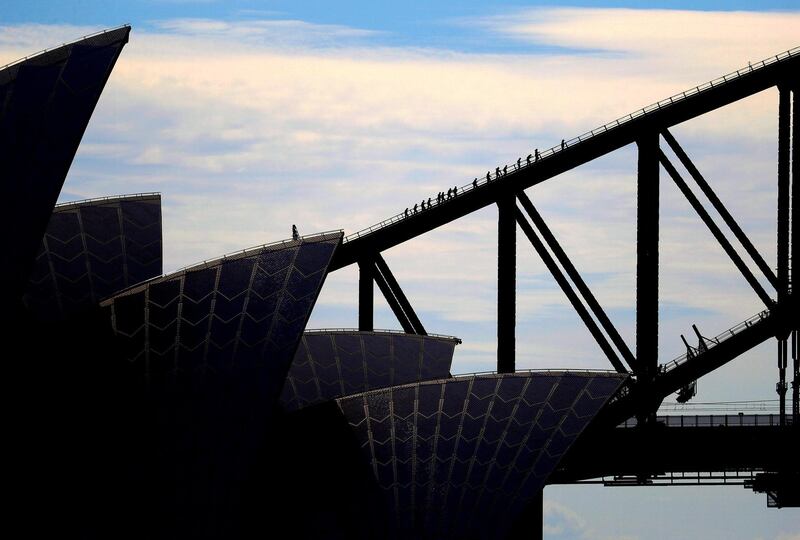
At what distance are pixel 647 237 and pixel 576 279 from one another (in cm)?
772

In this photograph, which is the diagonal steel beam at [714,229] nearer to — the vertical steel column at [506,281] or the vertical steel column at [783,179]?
the vertical steel column at [783,179]

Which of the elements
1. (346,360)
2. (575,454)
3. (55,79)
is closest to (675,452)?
(575,454)

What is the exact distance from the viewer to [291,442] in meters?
104

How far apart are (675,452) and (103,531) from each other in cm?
5421

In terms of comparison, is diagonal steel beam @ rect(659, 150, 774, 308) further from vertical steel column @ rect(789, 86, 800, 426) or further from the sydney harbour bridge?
the sydney harbour bridge

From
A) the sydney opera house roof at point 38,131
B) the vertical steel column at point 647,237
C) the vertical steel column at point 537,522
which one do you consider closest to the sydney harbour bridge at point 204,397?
the sydney opera house roof at point 38,131

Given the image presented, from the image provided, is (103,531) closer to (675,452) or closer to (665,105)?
(675,452)

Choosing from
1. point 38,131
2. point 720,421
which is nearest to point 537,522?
point 720,421

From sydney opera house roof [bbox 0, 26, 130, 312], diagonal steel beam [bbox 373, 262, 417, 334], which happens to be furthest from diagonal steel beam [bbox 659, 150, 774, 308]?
sydney opera house roof [bbox 0, 26, 130, 312]

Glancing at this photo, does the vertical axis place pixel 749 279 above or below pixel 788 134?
below

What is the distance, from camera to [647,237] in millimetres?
148000

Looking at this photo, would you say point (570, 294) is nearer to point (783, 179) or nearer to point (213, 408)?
point (783, 179)

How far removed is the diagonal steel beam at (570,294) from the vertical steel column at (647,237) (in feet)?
12.3

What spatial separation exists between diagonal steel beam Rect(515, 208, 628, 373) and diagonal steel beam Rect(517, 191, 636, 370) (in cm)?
57
